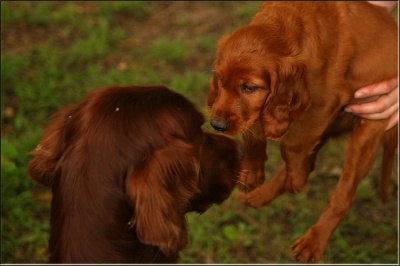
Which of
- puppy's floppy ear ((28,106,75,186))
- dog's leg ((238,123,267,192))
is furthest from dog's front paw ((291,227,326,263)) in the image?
puppy's floppy ear ((28,106,75,186))

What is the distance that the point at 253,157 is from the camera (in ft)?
10.5

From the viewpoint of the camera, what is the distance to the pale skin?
10.4 feet

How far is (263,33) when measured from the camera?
2.80 metres

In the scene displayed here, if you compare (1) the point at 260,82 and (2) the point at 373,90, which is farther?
(2) the point at 373,90

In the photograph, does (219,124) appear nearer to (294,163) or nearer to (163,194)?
(294,163)

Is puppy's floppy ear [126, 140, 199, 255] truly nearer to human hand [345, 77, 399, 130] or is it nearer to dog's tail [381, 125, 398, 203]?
human hand [345, 77, 399, 130]

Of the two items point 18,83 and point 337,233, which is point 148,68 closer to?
point 18,83

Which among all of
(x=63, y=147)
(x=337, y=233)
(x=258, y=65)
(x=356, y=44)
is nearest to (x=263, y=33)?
(x=258, y=65)

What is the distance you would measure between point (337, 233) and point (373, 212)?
438 mm

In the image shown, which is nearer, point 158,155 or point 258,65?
point 158,155

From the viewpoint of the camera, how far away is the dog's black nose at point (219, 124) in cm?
281

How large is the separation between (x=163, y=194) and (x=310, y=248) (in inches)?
58.6

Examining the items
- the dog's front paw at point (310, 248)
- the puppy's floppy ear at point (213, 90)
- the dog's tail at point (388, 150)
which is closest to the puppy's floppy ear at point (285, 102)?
the puppy's floppy ear at point (213, 90)

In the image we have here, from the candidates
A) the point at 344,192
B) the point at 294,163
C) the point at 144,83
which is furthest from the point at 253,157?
the point at 144,83
